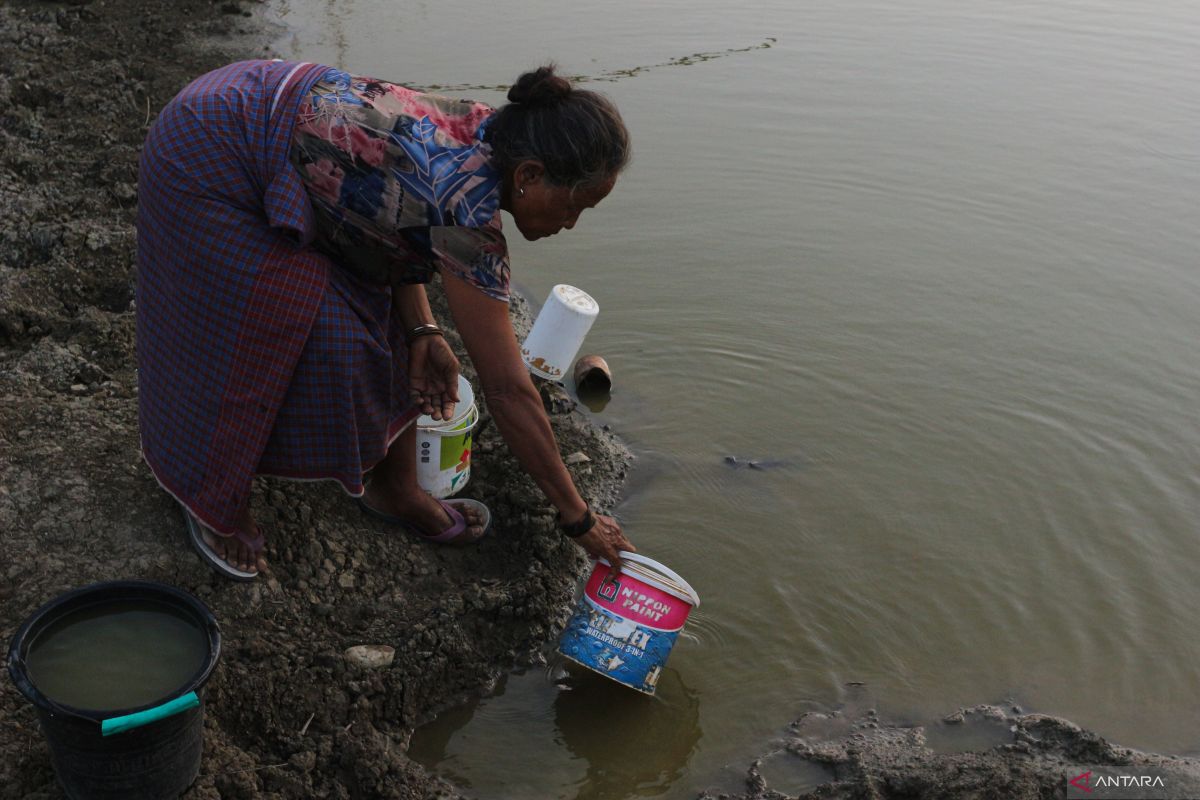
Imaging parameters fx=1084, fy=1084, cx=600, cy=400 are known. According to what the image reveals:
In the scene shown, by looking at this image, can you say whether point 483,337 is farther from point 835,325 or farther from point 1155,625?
point 835,325

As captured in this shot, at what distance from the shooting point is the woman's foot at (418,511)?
10.4 ft

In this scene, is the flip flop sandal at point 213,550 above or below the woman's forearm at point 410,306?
below

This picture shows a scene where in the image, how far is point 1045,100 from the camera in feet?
25.4

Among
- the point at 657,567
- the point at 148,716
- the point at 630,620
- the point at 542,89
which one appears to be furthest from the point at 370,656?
the point at 542,89

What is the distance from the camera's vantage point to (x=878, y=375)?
4.77 meters

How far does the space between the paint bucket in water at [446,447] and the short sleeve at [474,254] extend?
0.92 metres

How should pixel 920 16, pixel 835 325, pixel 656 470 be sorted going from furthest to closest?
pixel 920 16 → pixel 835 325 → pixel 656 470

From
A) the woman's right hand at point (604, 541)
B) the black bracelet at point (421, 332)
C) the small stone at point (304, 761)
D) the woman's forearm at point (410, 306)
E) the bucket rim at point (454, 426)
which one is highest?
the woman's forearm at point (410, 306)

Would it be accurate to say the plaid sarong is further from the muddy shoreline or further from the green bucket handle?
the green bucket handle

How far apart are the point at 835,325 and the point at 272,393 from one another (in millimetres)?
3200

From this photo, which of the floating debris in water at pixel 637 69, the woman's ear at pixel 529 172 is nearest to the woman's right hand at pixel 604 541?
the woman's ear at pixel 529 172

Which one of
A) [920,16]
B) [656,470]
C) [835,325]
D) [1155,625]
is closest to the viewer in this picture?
[1155,625]

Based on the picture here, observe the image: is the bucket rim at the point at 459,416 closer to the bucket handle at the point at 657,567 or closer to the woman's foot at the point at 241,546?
the woman's foot at the point at 241,546

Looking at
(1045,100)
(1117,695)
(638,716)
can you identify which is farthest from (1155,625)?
(1045,100)
